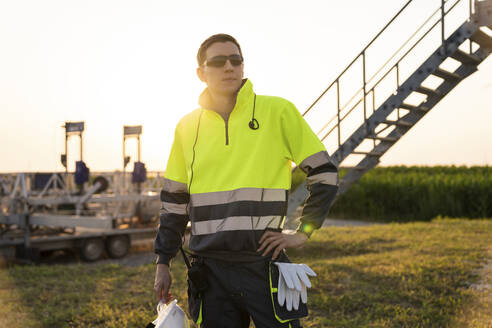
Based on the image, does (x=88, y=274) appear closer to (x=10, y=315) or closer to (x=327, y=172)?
(x=10, y=315)

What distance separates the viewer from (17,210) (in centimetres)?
1389

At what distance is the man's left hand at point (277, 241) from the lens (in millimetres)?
2355

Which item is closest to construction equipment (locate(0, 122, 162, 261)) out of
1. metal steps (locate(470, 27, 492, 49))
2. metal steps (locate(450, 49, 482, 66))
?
metal steps (locate(450, 49, 482, 66))

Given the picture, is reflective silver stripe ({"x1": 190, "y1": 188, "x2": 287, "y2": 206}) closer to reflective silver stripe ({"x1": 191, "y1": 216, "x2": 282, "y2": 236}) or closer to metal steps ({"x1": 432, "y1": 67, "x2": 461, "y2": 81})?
reflective silver stripe ({"x1": 191, "y1": 216, "x2": 282, "y2": 236})

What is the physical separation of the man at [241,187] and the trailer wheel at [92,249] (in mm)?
10608

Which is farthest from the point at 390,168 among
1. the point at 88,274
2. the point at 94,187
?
the point at 88,274

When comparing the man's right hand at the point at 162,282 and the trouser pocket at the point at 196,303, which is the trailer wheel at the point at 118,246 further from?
the trouser pocket at the point at 196,303

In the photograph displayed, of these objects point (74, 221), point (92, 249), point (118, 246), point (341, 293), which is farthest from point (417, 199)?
point (341, 293)

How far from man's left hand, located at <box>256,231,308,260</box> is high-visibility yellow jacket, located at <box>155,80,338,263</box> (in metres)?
0.04

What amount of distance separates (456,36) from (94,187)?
9513 millimetres

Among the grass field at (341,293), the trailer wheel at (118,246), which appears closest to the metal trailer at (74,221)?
the trailer wheel at (118,246)

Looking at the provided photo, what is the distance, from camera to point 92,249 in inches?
497

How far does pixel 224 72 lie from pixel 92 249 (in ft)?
36.2

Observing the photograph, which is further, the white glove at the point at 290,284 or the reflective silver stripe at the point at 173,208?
the reflective silver stripe at the point at 173,208
